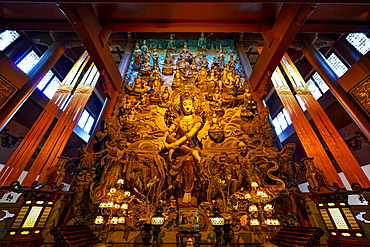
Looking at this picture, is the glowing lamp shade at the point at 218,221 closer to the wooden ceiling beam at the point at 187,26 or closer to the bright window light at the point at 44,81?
the wooden ceiling beam at the point at 187,26

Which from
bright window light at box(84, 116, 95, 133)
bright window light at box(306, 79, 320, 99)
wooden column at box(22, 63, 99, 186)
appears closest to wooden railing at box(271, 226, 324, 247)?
wooden column at box(22, 63, 99, 186)

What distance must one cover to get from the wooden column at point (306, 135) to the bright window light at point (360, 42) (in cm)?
304

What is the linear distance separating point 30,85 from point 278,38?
336 inches

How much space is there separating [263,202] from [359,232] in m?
1.37

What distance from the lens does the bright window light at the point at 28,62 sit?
739cm

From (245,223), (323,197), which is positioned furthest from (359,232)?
(245,223)

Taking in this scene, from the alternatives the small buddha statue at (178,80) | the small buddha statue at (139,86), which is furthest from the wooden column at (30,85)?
the small buddha statue at (178,80)

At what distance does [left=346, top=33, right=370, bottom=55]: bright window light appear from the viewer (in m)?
6.32

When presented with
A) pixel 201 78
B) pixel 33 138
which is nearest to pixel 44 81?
pixel 33 138

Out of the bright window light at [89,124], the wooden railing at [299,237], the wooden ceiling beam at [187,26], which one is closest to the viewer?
the wooden railing at [299,237]

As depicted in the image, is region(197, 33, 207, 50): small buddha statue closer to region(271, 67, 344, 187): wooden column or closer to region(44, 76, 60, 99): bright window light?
region(271, 67, 344, 187): wooden column

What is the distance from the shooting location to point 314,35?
7383 mm

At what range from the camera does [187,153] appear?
13.7ft

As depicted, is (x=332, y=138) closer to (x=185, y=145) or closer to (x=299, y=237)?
(x=299, y=237)
